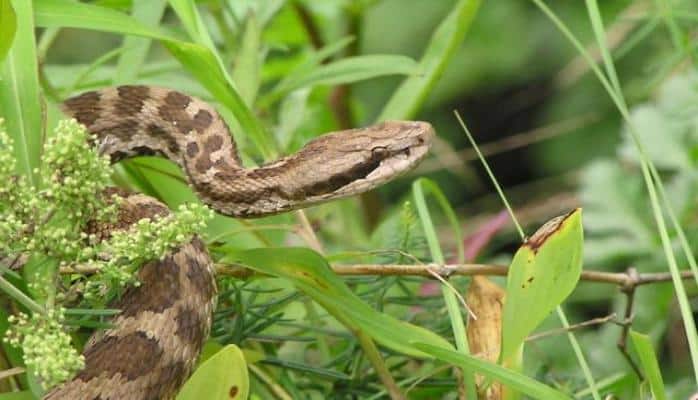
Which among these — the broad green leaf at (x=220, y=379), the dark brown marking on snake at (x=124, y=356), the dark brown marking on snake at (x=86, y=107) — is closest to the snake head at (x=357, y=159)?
the dark brown marking on snake at (x=86, y=107)

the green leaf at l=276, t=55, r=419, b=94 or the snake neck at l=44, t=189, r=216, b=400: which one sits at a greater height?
the green leaf at l=276, t=55, r=419, b=94

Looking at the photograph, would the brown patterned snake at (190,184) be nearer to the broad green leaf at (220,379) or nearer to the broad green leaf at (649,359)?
the broad green leaf at (220,379)

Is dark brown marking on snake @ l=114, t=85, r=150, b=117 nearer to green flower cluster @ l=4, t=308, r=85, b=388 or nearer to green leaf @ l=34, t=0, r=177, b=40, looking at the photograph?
green leaf @ l=34, t=0, r=177, b=40

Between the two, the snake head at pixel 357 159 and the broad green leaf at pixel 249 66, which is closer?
the snake head at pixel 357 159

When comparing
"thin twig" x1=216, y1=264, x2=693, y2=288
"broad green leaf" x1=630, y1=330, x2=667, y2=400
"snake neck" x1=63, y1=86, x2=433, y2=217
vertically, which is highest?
"snake neck" x1=63, y1=86, x2=433, y2=217

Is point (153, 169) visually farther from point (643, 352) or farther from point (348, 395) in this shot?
point (643, 352)

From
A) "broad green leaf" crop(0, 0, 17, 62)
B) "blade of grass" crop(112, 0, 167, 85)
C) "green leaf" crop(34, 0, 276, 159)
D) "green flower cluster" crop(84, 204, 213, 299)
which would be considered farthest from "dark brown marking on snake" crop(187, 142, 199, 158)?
"green flower cluster" crop(84, 204, 213, 299)
